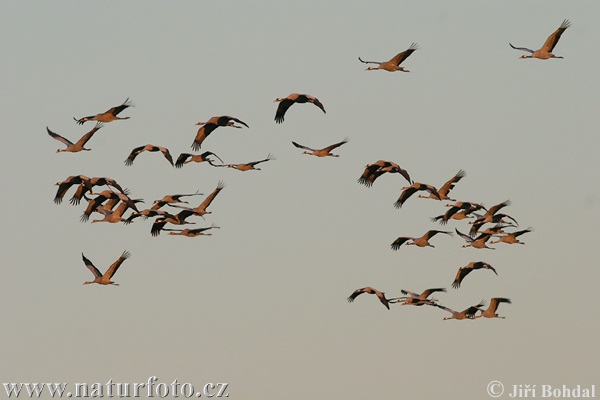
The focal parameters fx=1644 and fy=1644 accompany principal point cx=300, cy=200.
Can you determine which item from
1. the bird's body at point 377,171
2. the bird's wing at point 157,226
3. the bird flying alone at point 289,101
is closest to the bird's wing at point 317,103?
the bird flying alone at point 289,101

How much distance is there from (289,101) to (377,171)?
5.94m

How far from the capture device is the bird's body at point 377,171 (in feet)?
215

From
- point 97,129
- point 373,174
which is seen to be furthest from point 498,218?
point 97,129

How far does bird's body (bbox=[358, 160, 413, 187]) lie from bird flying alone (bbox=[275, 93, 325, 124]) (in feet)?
15.9

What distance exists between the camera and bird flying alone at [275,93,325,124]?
6117 cm

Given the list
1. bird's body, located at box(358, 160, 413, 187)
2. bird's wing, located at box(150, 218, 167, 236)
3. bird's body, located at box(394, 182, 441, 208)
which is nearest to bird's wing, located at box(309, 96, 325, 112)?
bird's body, located at box(358, 160, 413, 187)

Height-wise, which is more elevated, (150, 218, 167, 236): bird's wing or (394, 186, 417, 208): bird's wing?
(394, 186, 417, 208): bird's wing

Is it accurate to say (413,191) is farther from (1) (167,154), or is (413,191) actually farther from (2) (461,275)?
(1) (167,154)

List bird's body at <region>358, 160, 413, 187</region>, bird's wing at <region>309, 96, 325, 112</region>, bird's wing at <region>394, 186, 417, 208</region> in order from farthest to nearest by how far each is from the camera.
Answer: bird's wing at <region>394, 186, 417, 208</region>
bird's body at <region>358, 160, 413, 187</region>
bird's wing at <region>309, 96, 325, 112</region>

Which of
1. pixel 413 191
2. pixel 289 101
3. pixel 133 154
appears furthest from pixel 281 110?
pixel 413 191

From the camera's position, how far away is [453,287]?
71.7 metres

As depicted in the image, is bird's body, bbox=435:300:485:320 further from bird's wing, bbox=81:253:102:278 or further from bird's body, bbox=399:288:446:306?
bird's wing, bbox=81:253:102:278

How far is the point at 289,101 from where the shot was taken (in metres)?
63.1

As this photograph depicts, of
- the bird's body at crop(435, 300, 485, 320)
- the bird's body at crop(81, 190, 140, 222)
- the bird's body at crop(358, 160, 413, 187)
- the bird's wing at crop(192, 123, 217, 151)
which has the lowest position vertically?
the bird's body at crop(435, 300, 485, 320)
